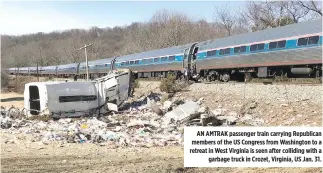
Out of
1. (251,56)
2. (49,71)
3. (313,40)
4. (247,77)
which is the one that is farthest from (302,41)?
(49,71)

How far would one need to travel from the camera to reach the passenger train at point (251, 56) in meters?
17.2

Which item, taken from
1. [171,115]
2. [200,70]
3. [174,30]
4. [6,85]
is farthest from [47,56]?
[171,115]

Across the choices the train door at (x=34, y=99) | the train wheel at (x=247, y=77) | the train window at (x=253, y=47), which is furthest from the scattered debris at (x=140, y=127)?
the train window at (x=253, y=47)

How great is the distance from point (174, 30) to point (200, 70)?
35691 mm

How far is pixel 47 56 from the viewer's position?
323ft

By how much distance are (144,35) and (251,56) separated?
2032 inches

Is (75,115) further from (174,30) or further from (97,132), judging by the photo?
(174,30)

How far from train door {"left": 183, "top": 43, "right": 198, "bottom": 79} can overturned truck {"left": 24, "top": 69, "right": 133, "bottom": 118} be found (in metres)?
5.14

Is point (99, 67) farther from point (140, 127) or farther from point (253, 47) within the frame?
point (140, 127)

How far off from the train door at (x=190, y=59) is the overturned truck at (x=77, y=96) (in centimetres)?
514

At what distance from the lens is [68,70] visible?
6056cm

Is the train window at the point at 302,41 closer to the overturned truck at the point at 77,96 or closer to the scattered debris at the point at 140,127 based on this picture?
the scattered debris at the point at 140,127

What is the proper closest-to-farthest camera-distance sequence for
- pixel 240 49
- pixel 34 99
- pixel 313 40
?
pixel 313 40 < pixel 240 49 < pixel 34 99

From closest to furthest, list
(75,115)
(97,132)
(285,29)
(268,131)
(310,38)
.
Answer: (268,131) → (97,132) → (310,38) → (285,29) → (75,115)
